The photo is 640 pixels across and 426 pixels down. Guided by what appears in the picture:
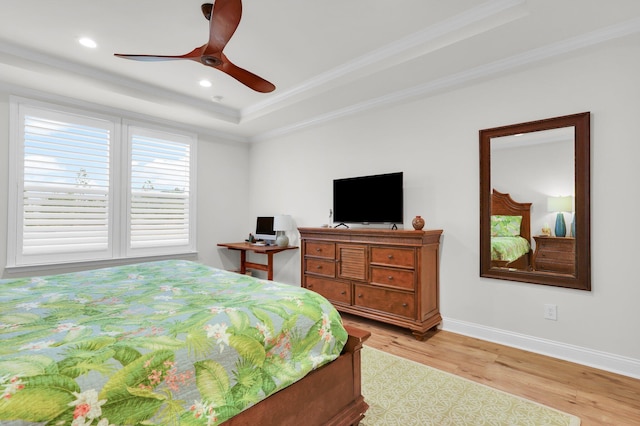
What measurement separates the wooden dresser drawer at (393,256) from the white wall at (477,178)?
1.59ft

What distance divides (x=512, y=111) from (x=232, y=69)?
2517mm

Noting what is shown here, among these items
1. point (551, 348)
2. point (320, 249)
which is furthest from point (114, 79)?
point (551, 348)

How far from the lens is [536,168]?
284 centimetres

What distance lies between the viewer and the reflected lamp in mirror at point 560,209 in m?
2.66

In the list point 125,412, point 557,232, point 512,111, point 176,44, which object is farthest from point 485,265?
point 176,44

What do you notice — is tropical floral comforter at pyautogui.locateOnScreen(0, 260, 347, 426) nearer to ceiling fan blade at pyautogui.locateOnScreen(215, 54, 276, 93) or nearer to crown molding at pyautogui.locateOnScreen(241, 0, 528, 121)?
ceiling fan blade at pyautogui.locateOnScreen(215, 54, 276, 93)

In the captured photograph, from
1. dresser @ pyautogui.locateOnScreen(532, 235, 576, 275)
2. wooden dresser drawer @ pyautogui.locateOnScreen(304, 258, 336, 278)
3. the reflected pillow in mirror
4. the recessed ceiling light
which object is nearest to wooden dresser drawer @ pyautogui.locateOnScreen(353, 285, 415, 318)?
wooden dresser drawer @ pyautogui.locateOnScreen(304, 258, 336, 278)

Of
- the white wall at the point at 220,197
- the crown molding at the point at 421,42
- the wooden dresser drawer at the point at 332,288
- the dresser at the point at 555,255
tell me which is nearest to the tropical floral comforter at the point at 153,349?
the wooden dresser drawer at the point at 332,288

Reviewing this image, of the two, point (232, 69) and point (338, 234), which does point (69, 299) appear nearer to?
Answer: point (232, 69)

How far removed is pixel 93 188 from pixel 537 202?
4.87m

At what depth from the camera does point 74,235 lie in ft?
12.4

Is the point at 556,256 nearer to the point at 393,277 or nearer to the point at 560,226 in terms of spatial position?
the point at 560,226

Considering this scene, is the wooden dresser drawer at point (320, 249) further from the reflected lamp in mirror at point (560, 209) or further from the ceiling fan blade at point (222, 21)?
the ceiling fan blade at point (222, 21)

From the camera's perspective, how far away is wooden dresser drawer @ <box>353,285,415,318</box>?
10.3 ft
